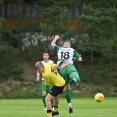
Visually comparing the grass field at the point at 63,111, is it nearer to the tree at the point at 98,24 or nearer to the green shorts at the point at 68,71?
the green shorts at the point at 68,71

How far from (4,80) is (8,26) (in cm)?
530

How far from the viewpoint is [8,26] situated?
47.3 metres

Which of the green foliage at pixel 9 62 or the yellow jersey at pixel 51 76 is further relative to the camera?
the green foliage at pixel 9 62

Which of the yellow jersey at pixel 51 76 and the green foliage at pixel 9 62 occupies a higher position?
the yellow jersey at pixel 51 76

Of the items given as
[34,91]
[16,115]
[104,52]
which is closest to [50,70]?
[16,115]

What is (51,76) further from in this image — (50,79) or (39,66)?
(39,66)

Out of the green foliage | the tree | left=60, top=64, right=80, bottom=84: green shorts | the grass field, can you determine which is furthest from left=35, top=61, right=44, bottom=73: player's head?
the green foliage

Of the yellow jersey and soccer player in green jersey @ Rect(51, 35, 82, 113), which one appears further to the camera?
soccer player in green jersey @ Rect(51, 35, 82, 113)

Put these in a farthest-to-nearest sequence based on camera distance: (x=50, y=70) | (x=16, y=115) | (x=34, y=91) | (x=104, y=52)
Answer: (x=104, y=52)
(x=34, y=91)
(x=16, y=115)
(x=50, y=70)

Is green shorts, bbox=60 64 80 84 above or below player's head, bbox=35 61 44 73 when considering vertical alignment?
below

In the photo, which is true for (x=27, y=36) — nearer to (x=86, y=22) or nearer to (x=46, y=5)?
(x=46, y=5)

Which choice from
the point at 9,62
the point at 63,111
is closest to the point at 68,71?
the point at 63,111

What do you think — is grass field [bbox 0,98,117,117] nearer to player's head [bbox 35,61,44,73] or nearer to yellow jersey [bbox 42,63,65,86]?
yellow jersey [bbox 42,63,65,86]

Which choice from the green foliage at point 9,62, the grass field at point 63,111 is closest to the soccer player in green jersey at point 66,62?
the grass field at point 63,111
